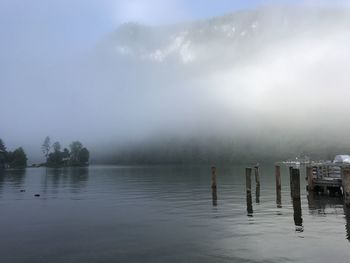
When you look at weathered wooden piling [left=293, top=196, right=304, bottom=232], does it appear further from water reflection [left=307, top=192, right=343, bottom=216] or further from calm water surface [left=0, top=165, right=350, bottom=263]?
water reflection [left=307, top=192, right=343, bottom=216]

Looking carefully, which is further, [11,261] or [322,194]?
[322,194]

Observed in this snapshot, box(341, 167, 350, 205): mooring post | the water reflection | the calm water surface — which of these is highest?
box(341, 167, 350, 205): mooring post

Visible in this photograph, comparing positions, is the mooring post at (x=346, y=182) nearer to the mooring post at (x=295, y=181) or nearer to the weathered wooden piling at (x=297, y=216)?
the weathered wooden piling at (x=297, y=216)

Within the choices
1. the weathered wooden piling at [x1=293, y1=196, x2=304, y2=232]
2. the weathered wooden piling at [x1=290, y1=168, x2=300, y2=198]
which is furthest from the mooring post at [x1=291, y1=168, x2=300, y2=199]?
the weathered wooden piling at [x1=293, y1=196, x2=304, y2=232]

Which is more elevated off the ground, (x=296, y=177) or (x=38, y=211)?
(x=296, y=177)

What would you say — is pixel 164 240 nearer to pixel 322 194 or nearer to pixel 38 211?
pixel 38 211

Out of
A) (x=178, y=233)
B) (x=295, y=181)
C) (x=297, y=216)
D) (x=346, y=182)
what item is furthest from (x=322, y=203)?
(x=178, y=233)

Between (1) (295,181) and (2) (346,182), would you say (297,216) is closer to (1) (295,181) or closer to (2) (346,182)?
(2) (346,182)

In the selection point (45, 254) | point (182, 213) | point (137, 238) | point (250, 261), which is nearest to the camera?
point (250, 261)

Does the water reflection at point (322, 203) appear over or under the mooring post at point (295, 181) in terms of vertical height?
under

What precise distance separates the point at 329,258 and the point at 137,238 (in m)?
14.5

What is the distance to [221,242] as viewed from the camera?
29484 millimetres

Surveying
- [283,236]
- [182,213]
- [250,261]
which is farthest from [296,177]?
[250,261]

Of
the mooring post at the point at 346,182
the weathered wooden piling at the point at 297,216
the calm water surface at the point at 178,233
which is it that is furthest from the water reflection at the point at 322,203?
the mooring post at the point at 346,182
